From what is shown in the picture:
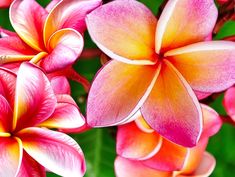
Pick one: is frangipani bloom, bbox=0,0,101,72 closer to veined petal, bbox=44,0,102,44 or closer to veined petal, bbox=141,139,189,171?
veined petal, bbox=44,0,102,44

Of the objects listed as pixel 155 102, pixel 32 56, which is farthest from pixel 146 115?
pixel 32 56

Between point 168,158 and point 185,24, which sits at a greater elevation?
point 185,24

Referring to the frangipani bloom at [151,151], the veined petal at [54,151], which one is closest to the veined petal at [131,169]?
the frangipani bloom at [151,151]

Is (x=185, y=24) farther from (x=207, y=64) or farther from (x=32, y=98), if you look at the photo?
(x=32, y=98)

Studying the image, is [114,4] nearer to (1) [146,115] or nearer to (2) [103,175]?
(1) [146,115]

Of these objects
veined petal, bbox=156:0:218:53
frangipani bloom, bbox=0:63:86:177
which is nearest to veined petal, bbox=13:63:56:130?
frangipani bloom, bbox=0:63:86:177

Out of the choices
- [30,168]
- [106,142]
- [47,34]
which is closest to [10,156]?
[30,168]

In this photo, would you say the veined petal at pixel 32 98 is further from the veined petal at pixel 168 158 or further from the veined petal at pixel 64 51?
the veined petal at pixel 168 158
